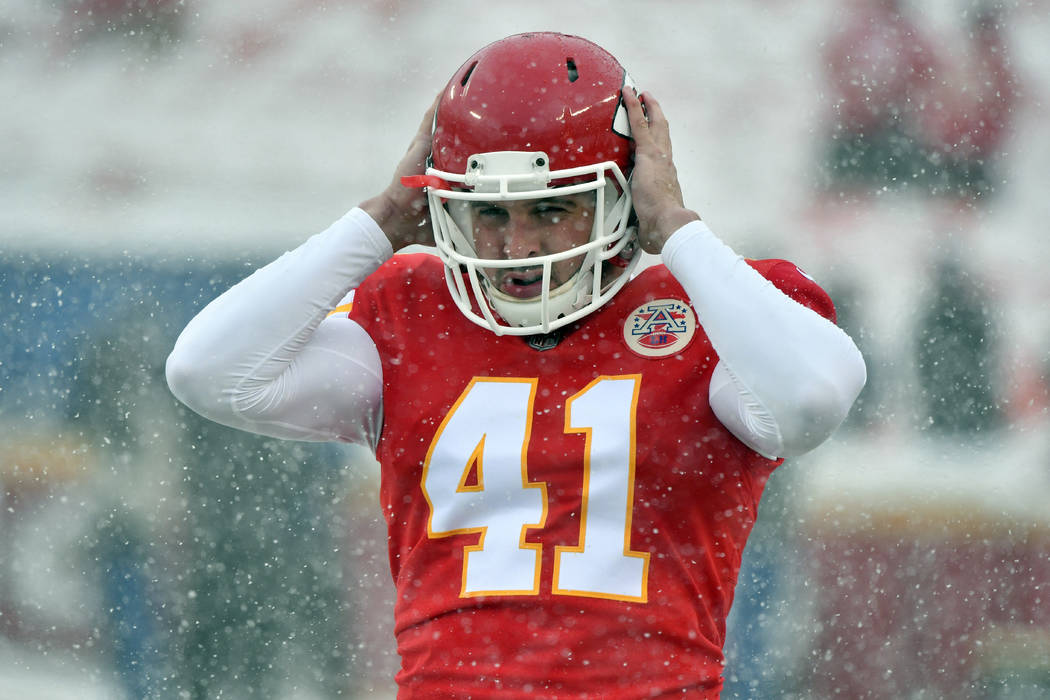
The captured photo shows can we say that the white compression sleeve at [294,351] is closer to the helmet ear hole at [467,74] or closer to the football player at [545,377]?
the football player at [545,377]

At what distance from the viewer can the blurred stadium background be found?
2586 mm

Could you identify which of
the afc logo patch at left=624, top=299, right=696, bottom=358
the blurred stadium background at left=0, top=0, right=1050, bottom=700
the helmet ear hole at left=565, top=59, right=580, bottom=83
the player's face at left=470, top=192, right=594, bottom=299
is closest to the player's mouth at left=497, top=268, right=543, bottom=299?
the player's face at left=470, top=192, right=594, bottom=299

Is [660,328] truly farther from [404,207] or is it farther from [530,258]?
[404,207]

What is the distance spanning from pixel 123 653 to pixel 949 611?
1.68 metres

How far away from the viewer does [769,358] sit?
4.13 feet

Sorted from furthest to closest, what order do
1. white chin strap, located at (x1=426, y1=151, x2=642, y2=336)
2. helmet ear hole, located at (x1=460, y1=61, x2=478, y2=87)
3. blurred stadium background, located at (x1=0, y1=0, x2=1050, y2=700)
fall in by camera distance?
blurred stadium background, located at (x1=0, y1=0, x2=1050, y2=700) < helmet ear hole, located at (x1=460, y1=61, x2=478, y2=87) < white chin strap, located at (x1=426, y1=151, x2=642, y2=336)

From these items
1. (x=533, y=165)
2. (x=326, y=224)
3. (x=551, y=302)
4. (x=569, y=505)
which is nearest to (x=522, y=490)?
(x=569, y=505)

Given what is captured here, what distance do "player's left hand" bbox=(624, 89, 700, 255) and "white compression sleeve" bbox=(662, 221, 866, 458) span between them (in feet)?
0.25

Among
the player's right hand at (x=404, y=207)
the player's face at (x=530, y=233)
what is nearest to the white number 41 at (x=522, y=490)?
the player's face at (x=530, y=233)

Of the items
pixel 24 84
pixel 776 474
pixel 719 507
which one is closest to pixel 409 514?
pixel 719 507

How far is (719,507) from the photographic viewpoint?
1361mm

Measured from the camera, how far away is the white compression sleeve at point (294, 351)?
55.1 inches

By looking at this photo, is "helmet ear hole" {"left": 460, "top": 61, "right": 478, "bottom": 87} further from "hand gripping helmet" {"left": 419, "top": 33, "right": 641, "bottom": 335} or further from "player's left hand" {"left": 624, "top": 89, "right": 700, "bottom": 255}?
"player's left hand" {"left": 624, "top": 89, "right": 700, "bottom": 255}

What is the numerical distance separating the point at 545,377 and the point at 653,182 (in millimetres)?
249
